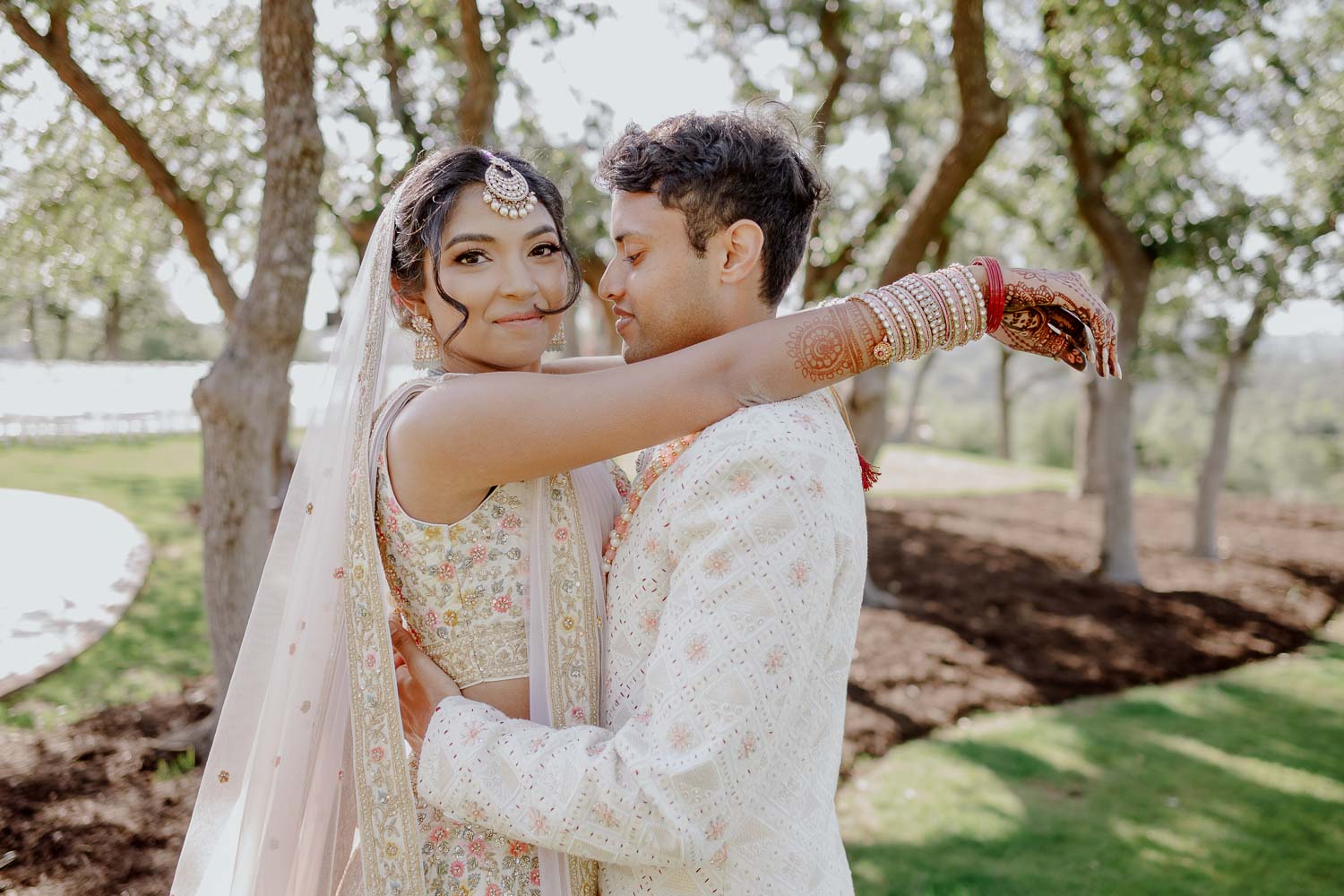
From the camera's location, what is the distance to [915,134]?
13.4 metres

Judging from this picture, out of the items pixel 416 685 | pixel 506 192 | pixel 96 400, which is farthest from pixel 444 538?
pixel 96 400

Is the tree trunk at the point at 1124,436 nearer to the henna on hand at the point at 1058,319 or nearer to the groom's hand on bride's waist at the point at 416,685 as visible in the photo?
the henna on hand at the point at 1058,319

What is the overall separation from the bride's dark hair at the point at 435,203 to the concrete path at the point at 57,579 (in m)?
6.49

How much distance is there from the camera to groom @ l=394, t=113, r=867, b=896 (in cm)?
146

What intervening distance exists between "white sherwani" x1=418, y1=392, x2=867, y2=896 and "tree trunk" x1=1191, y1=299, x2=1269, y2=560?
12716 millimetres

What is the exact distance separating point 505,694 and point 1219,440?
43.8 feet

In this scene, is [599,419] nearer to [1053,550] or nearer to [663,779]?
[663,779]

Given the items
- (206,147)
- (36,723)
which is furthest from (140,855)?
(206,147)

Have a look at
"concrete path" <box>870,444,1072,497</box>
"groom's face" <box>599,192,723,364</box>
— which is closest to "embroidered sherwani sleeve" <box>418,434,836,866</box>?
"groom's face" <box>599,192,723,364</box>

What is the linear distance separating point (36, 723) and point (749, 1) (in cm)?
941

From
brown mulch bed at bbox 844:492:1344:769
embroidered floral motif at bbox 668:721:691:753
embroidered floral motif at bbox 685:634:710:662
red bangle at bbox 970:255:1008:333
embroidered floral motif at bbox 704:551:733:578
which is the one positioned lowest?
brown mulch bed at bbox 844:492:1344:769

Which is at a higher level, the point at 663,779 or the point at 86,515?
the point at 663,779

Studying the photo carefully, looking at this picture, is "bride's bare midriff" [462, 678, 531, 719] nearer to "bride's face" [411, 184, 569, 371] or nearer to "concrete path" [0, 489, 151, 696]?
"bride's face" [411, 184, 569, 371]

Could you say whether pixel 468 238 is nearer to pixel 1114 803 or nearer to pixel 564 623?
pixel 564 623
